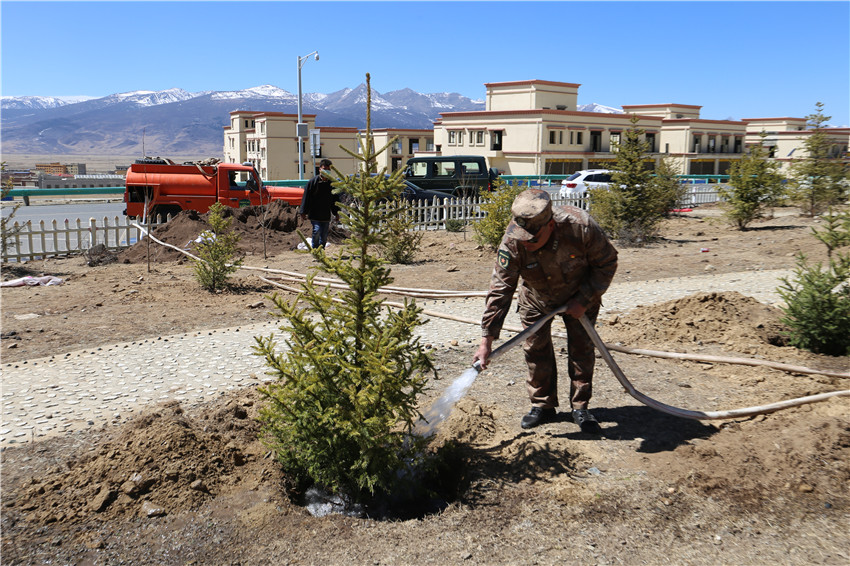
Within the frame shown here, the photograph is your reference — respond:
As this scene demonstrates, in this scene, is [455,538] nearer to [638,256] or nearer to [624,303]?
[624,303]

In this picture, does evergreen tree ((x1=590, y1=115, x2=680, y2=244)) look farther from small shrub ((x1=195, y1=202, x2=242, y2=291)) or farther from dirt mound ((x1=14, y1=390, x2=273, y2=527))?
dirt mound ((x1=14, y1=390, x2=273, y2=527))

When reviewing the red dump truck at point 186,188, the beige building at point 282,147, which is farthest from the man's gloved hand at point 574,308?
the beige building at point 282,147

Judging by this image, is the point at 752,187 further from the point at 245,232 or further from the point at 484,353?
the point at 484,353

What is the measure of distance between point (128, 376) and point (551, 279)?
12.6 feet

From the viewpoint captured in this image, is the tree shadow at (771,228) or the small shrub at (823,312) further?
the tree shadow at (771,228)

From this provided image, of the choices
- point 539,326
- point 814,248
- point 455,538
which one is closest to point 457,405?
point 539,326

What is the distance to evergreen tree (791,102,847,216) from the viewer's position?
18734 millimetres

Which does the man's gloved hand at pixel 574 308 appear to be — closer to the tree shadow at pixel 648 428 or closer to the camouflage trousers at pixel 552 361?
the camouflage trousers at pixel 552 361

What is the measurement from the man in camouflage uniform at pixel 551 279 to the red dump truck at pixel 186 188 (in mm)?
14085

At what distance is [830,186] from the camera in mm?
19047

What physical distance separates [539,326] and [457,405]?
89 centimetres

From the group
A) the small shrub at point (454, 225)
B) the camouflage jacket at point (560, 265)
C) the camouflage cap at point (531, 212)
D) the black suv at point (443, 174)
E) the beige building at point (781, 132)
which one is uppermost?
the beige building at point (781, 132)

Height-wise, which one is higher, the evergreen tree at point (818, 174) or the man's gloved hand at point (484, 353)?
the evergreen tree at point (818, 174)

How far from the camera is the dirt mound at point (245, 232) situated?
13766 millimetres
